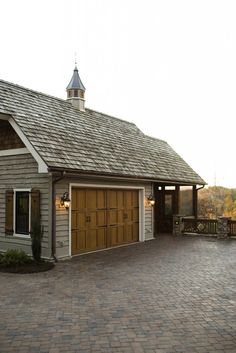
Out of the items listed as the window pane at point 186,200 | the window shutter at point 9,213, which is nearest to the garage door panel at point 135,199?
the window pane at point 186,200

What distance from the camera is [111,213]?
43.0ft

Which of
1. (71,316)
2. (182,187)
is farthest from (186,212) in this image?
(71,316)

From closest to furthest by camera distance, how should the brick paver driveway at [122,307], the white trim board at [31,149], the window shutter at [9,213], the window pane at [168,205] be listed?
the brick paver driveway at [122,307] < the white trim board at [31,149] < the window shutter at [9,213] < the window pane at [168,205]

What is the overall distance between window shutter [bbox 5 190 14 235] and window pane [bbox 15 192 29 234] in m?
0.20

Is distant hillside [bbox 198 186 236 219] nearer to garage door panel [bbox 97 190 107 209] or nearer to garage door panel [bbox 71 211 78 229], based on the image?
garage door panel [bbox 97 190 107 209]

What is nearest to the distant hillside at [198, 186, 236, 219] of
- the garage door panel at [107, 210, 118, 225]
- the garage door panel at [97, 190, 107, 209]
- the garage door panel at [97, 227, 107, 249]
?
the garage door panel at [107, 210, 118, 225]

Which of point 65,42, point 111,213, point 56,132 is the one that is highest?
point 65,42

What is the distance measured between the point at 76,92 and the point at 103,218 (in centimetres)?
692

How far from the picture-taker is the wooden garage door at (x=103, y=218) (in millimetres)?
11478

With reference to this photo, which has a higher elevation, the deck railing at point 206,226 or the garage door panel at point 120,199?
the garage door panel at point 120,199

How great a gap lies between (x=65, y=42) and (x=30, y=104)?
7.01 meters

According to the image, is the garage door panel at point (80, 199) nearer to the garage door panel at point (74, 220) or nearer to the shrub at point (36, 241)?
the garage door panel at point (74, 220)

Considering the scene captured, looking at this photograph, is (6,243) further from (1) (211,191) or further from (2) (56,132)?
(1) (211,191)

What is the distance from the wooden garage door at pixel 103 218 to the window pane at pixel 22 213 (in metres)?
1.53
